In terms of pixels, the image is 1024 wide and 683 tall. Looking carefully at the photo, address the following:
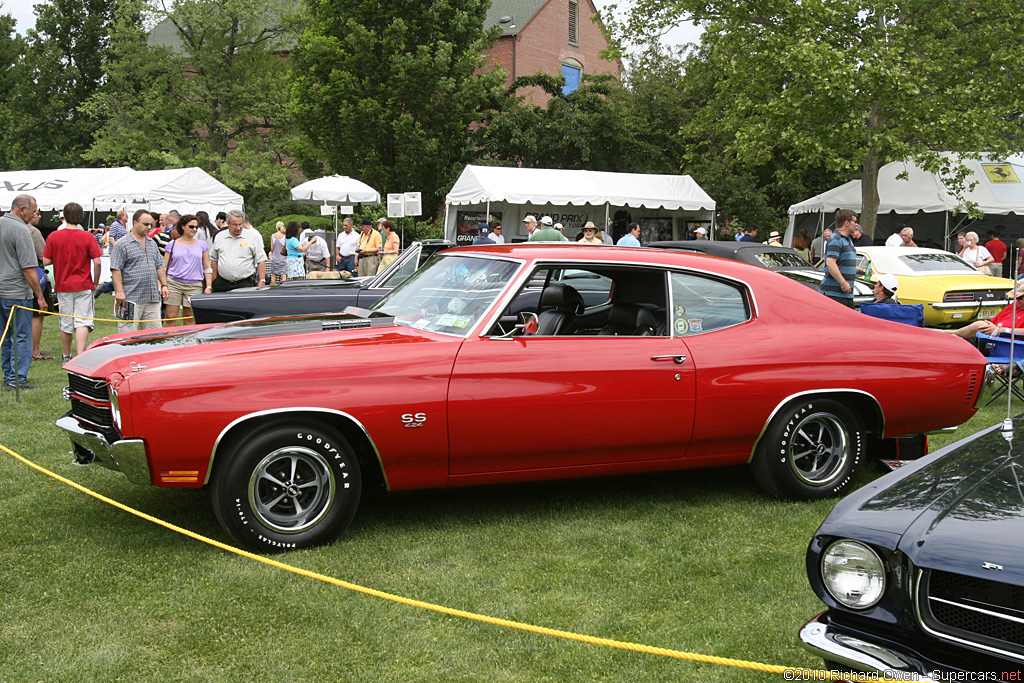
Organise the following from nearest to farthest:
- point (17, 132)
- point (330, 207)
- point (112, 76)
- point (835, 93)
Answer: point (835, 93), point (330, 207), point (112, 76), point (17, 132)

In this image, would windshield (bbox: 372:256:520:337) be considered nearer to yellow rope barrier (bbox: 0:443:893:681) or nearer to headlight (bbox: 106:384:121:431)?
yellow rope barrier (bbox: 0:443:893:681)

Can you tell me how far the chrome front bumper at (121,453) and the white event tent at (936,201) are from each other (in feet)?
75.1

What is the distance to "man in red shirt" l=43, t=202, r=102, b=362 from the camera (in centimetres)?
934

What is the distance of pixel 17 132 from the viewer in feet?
168

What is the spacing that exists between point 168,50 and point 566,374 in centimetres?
4608

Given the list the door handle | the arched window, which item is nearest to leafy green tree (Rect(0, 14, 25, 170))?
the arched window

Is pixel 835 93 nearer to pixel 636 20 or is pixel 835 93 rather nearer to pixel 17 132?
pixel 636 20

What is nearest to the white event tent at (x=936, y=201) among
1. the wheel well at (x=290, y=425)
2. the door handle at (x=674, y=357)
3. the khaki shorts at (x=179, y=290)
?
the khaki shorts at (x=179, y=290)

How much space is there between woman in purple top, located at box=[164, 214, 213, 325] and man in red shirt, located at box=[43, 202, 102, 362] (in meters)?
1.00

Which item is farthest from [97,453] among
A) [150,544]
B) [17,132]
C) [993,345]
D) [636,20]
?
[17,132]

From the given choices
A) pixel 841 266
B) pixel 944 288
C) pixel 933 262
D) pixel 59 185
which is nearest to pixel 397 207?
pixel 59 185

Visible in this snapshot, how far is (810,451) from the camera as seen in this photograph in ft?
17.2

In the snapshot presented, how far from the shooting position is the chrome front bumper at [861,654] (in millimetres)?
2430

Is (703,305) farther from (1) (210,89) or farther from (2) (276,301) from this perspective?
(1) (210,89)
